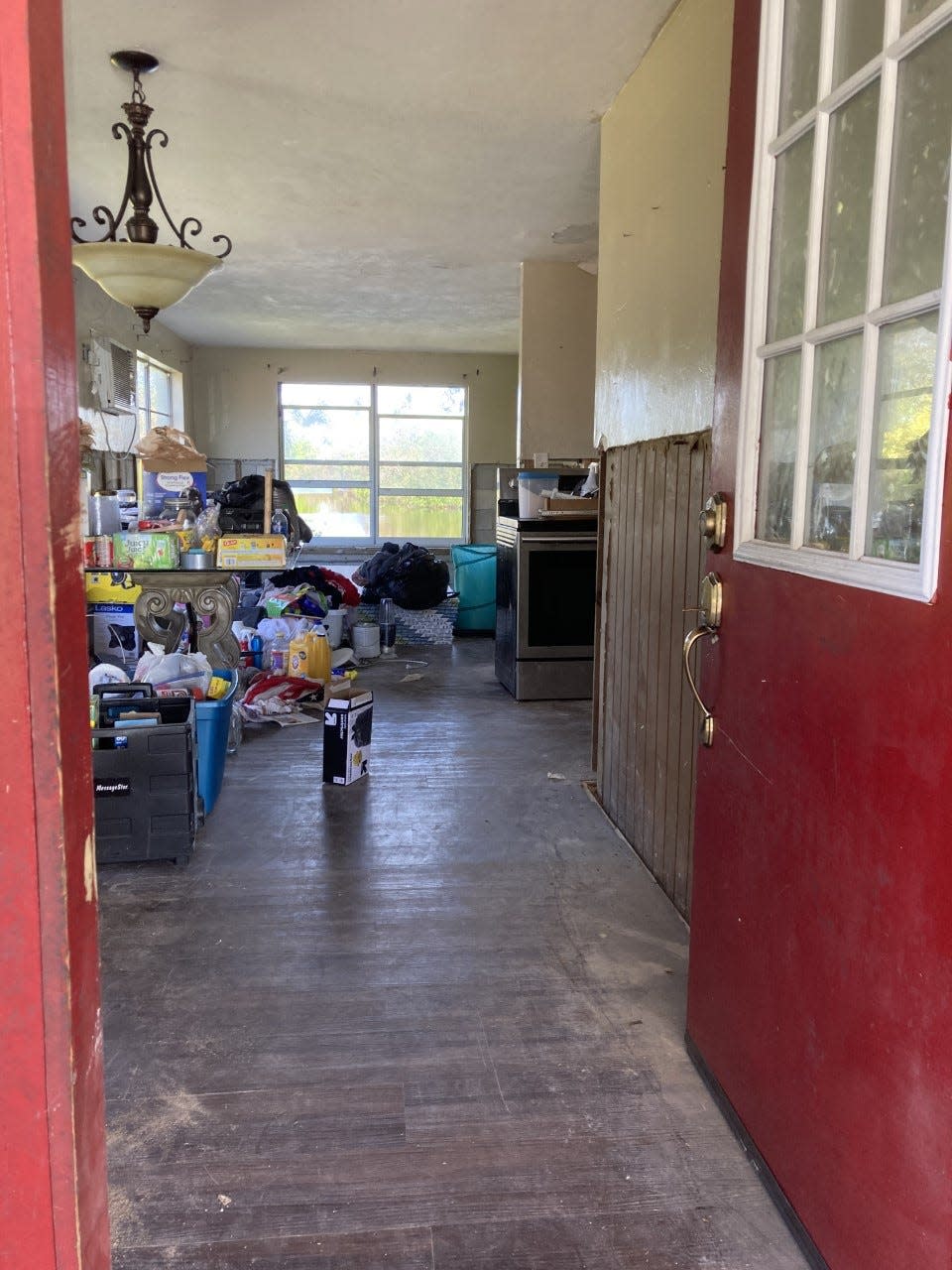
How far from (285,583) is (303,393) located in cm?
438

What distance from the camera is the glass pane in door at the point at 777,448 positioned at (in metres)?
1.54

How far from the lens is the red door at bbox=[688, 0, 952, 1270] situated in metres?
1.11

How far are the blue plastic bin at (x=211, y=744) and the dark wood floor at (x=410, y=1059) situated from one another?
0.37ft

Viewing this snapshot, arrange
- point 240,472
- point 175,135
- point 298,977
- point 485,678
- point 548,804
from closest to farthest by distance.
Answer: point 298,977 → point 548,804 → point 175,135 → point 485,678 → point 240,472

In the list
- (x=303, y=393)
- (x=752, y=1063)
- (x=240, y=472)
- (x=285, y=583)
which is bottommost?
(x=752, y=1063)

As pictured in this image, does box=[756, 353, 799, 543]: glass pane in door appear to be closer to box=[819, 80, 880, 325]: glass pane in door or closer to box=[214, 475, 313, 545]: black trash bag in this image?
box=[819, 80, 880, 325]: glass pane in door

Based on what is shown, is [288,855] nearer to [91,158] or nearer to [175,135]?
[175,135]

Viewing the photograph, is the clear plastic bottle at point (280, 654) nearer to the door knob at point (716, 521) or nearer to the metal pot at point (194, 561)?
the metal pot at point (194, 561)

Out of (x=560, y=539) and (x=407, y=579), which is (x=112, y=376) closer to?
(x=407, y=579)

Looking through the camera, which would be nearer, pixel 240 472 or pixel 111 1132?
pixel 111 1132

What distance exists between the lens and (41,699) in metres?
0.75

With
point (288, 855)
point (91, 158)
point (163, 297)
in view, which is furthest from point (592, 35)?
point (288, 855)

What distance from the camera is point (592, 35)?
9.75ft

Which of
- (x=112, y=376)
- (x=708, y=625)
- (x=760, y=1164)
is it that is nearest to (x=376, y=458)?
(x=112, y=376)
